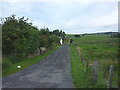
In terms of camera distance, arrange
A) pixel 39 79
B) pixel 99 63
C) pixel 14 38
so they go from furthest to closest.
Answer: pixel 14 38 < pixel 99 63 < pixel 39 79

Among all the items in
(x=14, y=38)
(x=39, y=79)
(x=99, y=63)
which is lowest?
(x=39, y=79)

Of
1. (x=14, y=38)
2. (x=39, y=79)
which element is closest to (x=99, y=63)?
(x=39, y=79)

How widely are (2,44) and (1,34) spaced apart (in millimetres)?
1525

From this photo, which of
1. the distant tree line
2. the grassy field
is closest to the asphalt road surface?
the grassy field

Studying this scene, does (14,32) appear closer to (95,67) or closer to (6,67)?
(6,67)

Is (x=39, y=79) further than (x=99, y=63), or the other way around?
(x=99, y=63)

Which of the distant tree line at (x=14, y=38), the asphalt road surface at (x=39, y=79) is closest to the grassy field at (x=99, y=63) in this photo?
the asphalt road surface at (x=39, y=79)

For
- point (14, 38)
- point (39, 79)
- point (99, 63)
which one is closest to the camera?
point (39, 79)

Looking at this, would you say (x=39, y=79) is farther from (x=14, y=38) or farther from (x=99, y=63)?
(x=14, y=38)

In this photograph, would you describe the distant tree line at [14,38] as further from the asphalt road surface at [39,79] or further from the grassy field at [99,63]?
the grassy field at [99,63]

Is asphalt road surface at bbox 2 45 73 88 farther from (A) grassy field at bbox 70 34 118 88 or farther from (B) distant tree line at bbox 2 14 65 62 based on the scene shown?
(B) distant tree line at bbox 2 14 65 62

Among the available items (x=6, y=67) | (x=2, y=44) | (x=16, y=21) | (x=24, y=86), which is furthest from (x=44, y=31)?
(x=24, y=86)

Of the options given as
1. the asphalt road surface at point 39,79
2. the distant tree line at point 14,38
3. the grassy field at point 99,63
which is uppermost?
the distant tree line at point 14,38

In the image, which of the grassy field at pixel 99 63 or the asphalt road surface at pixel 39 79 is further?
the asphalt road surface at pixel 39 79
